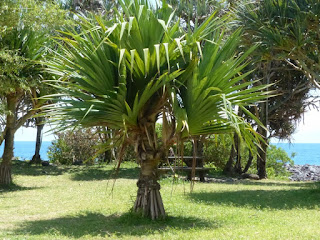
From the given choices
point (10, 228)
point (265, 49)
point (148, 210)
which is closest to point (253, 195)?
point (265, 49)

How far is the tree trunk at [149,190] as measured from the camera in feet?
24.5

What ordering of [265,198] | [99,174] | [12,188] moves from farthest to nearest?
[99,174] → [12,188] → [265,198]

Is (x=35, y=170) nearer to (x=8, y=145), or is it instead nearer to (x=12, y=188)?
(x=8, y=145)

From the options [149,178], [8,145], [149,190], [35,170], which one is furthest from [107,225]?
[35,170]

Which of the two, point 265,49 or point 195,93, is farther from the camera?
point 265,49

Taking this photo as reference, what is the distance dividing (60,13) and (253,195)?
269 inches

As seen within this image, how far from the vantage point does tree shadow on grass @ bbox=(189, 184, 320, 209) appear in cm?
975

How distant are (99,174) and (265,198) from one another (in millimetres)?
8427

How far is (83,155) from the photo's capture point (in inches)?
923

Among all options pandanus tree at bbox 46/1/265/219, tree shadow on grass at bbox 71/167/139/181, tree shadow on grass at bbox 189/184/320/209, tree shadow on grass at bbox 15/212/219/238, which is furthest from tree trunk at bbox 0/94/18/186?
pandanus tree at bbox 46/1/265/219

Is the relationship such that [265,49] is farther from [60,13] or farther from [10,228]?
[10,228]

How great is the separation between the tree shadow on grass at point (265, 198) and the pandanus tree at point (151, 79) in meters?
3.13

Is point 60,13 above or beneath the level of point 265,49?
above

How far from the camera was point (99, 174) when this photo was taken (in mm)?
17656
